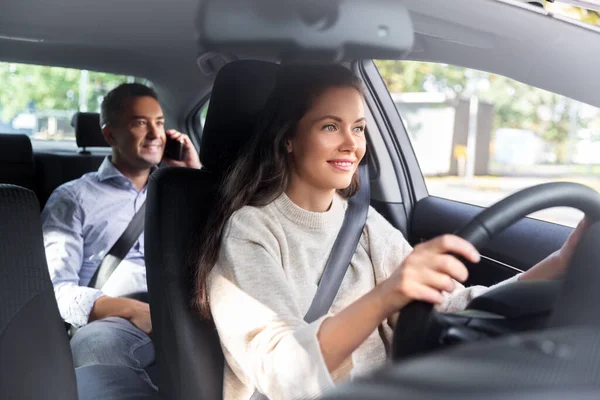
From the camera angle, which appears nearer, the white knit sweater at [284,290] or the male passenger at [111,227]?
the white knit sweater at [284,290]

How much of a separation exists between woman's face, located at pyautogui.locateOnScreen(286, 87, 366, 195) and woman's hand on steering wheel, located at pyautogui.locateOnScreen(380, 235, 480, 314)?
49cm

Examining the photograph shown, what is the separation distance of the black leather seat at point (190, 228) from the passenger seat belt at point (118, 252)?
0.96 meters

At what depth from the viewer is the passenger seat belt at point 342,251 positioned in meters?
1.44

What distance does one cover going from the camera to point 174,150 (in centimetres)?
288

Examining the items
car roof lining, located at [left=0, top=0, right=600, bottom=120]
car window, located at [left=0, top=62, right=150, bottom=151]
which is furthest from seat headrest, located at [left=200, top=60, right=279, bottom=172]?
car window, located at [left=0, top=62, right=150, bottom=151]

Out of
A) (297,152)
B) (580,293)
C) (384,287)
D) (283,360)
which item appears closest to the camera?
(580,293)

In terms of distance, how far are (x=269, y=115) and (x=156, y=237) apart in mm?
356

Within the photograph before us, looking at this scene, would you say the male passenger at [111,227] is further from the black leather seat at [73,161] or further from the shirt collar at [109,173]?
the black leather seat at [73,161]

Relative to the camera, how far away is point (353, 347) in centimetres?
121

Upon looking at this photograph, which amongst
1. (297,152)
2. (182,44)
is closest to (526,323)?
(297,152)

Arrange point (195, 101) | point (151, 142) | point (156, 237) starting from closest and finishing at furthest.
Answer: point (156, 237)
point (151, 142)
point (195, 101)

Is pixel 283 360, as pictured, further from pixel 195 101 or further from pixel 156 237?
pixel 195 101

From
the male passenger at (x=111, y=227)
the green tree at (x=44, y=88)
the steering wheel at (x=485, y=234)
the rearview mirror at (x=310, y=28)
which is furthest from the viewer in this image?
the green tree at (x=44, y=88)

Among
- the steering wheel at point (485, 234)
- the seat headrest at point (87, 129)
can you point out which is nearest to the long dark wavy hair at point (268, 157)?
the steering wheel at point (485, 234)
